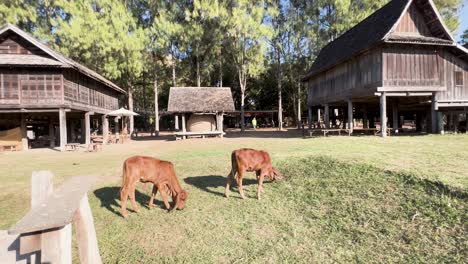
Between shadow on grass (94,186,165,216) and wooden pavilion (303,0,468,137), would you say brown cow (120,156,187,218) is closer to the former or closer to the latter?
shadow on grass (94,186,165,216)

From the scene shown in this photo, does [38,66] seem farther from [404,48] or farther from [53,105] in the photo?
[404,48]

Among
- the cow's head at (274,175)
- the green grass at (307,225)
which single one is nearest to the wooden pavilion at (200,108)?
the cow's head at (274,175)

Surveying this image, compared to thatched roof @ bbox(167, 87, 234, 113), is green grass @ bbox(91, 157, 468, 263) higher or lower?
lower

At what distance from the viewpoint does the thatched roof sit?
93.0 ft

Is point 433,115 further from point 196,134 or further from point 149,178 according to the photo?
point 149,178

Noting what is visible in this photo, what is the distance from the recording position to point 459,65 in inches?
829

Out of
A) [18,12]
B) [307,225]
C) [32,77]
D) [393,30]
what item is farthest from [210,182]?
[18,12]

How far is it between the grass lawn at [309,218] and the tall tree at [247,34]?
29731 mm

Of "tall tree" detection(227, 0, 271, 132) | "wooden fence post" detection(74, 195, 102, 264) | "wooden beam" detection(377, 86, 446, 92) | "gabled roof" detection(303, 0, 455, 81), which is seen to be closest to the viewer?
"wooden fence post" detection(74, 195, 102, 264)

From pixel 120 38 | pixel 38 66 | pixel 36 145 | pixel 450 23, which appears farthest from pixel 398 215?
pixel 450 23

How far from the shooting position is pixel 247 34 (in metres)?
36.1

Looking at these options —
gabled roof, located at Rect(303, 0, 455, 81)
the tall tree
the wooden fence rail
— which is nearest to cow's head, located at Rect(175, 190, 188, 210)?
the wooden fence rail

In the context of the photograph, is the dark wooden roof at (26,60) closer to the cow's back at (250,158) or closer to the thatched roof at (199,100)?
the thatched roof at (199,100)

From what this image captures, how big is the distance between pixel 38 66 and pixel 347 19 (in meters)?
35.2
